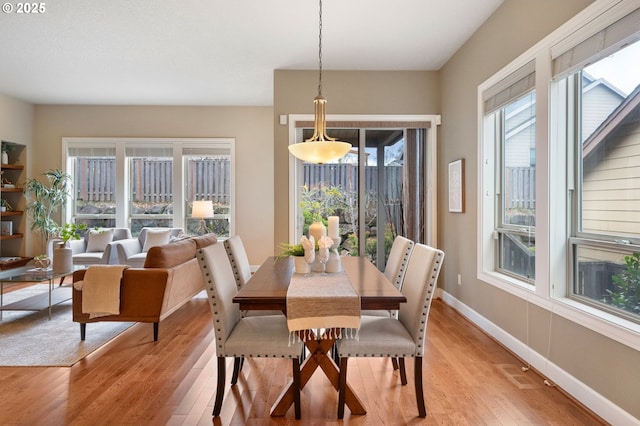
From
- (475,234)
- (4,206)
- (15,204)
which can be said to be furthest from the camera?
(15,204)

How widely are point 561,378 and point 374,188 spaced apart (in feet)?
10.0

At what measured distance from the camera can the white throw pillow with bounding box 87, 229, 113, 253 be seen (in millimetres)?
5848

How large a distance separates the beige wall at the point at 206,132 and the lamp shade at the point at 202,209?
0.58m

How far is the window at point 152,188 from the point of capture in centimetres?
659

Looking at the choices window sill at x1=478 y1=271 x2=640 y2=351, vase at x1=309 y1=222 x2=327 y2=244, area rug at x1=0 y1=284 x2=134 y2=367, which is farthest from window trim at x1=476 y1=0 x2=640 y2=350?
area rug at x1=0 y1=284 x2=134 y2=367

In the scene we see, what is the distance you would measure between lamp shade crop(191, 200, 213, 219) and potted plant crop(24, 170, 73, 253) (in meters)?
2.45

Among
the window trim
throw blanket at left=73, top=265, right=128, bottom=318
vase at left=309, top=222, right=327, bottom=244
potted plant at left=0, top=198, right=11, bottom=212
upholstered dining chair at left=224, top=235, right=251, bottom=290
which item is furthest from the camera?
potted plant at left=0, top=198, right=11, bottom=212

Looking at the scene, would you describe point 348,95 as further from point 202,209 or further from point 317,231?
point 202,209

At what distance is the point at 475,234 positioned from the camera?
3711 millimetres

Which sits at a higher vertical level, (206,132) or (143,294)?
(206,132)

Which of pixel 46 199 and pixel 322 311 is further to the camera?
pixel 46 199

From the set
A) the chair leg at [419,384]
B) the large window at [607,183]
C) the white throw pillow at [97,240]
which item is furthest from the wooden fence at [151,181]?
the large window at [607,183]

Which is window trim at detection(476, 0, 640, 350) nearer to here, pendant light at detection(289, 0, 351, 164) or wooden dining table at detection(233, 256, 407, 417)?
wooden dining table at detection(233, 256, 407, 417)

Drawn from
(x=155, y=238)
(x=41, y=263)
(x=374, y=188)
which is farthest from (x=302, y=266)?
(x=155, y=238)
